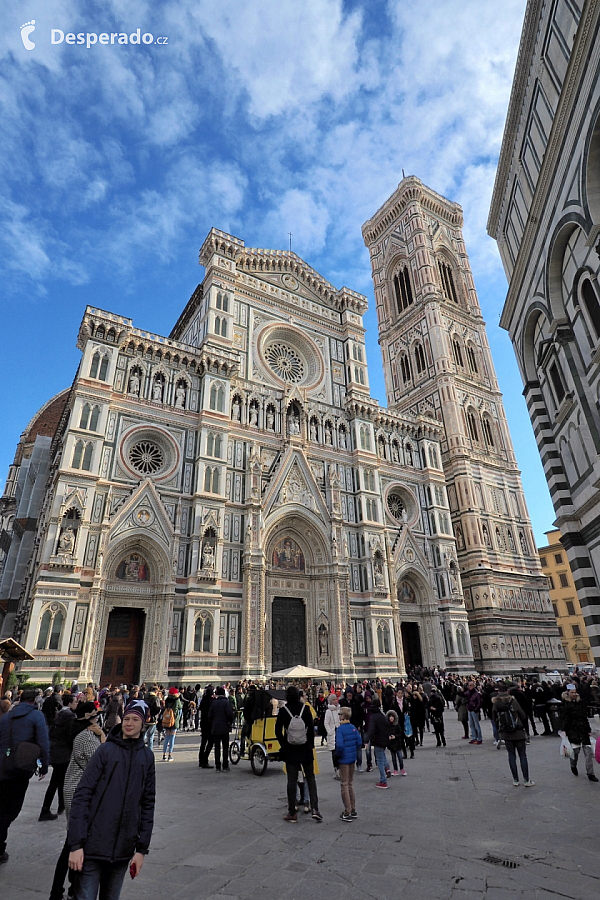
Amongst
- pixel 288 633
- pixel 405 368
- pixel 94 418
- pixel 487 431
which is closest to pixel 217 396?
pixel 94 418

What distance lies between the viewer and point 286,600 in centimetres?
2541

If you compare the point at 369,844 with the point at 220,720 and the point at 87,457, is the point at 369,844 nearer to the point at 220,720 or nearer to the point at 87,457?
the point at 220,720

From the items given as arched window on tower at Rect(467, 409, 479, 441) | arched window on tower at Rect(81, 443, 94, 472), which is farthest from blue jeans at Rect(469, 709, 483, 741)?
arched window on tower at Rect(467, 409, 479, 441)

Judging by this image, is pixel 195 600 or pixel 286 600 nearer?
pixel 195 600

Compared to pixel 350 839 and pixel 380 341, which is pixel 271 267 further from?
pixel 350 839

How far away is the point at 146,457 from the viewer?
77.9 ft

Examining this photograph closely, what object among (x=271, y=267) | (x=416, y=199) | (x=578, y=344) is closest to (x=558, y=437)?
(x=578, y=344)

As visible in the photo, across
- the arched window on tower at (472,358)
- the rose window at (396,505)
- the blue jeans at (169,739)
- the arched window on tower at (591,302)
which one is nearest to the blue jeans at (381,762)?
the blue jeans at (169,739)

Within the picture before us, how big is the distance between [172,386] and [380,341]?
26539 mm

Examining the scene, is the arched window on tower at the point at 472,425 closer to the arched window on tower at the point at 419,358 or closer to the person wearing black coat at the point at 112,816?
the arched window on tower at the point at 419,358

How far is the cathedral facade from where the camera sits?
68.3 ft

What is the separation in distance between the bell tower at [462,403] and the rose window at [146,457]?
17.4 metres

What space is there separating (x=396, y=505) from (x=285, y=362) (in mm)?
11691

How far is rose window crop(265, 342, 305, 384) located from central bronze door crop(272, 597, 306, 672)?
13.3 metres
